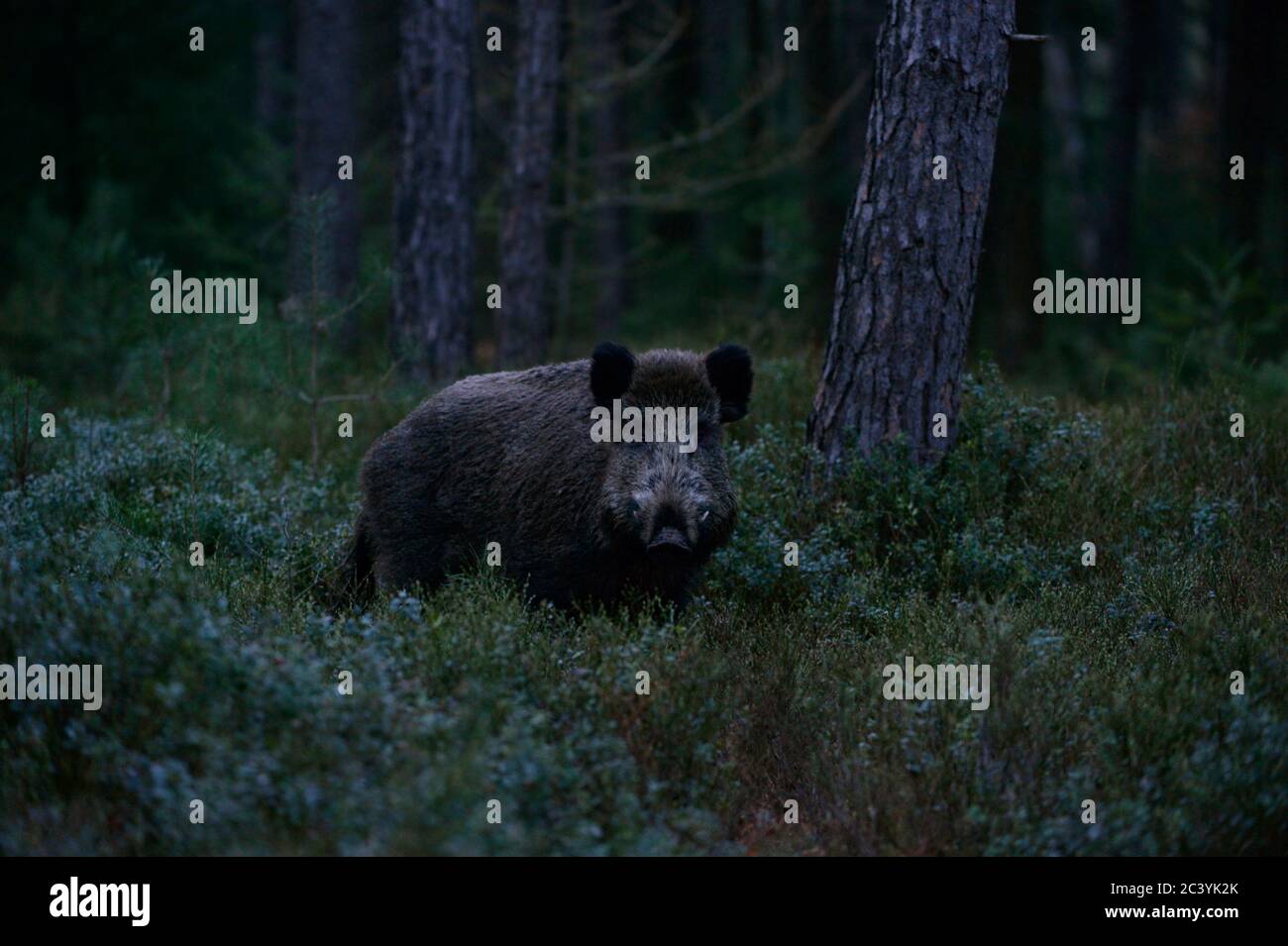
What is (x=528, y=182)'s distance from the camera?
14.0m

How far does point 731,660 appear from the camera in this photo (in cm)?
648

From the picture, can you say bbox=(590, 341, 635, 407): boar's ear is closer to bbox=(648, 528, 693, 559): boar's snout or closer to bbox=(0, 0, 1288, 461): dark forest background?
bbox=(648, 528, 693, 559): boar's snout

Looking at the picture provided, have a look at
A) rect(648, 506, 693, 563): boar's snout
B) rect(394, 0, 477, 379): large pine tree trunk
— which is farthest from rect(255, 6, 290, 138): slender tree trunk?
rect(648, 506, 693, 563): boar's snout

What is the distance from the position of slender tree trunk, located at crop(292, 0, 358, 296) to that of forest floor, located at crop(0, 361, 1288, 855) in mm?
10584

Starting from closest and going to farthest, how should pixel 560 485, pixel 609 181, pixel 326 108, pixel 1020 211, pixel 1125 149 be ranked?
1. pixel 560 485
2. pixel 326 108
3. pixel 1020 211
4. pixel 609 181
5. pixel 1125 149

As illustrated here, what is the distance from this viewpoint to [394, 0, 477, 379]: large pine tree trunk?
1285cm

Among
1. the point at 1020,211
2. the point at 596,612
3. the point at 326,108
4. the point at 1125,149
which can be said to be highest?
the point at 1125,149

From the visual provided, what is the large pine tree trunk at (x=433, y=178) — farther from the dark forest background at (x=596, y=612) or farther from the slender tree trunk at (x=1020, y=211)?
the slender tree trunk at (x=1020, y=211)

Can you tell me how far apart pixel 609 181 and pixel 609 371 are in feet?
47.4

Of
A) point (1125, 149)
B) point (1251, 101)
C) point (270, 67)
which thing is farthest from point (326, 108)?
point (1125, 149)

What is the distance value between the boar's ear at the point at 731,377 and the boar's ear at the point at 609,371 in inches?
18.3

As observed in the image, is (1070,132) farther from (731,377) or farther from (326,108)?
(731,377)
